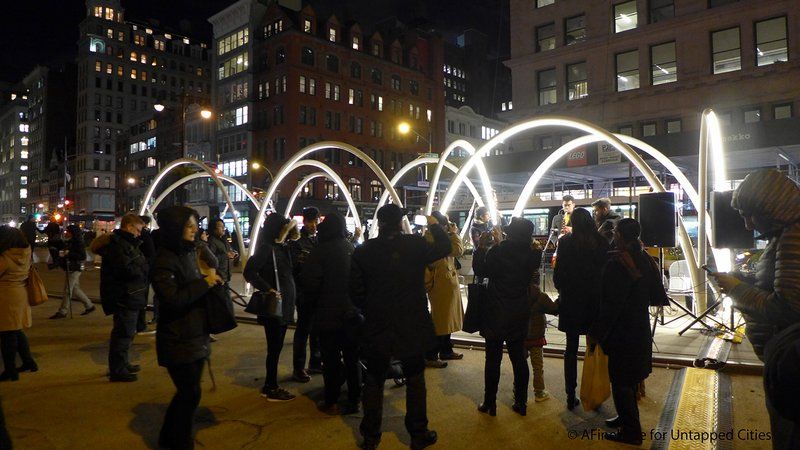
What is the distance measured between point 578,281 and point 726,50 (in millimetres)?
28278

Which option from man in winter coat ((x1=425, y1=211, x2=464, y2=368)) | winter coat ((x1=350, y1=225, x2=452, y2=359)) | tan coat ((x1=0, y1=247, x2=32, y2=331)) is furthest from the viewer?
man in winter coat ((x1=425, y1=211, x2=464, y2=368))

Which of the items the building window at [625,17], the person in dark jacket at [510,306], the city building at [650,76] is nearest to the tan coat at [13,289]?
the person in dark jacket at [510,306]

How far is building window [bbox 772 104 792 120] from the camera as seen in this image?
81.3 feet

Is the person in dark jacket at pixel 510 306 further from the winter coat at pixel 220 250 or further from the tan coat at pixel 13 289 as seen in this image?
the tan coat at pixel 13 289

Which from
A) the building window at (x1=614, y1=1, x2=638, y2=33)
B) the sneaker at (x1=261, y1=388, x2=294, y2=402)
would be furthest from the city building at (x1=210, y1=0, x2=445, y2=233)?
the sneaker at (x1=261, y1=388, x2=294, y2=402)

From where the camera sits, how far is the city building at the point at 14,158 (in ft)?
396

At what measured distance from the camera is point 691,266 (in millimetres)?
9461

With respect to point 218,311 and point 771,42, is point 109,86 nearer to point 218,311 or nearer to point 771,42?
point 771,42

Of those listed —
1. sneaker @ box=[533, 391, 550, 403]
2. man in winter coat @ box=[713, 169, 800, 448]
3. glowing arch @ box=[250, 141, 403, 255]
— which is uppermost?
glowing arch @ box=[250, 141, 403, 255]

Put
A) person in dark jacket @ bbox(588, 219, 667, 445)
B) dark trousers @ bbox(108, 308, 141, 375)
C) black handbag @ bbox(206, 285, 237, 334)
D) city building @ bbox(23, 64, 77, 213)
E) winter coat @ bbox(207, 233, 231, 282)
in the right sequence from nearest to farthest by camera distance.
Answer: black handbag @ bbox(206, 285, 237, 334), person in dark jacket @ bbox(588, 219, 667, 445), dark trousers @ bbox(108, 308, 141, 375), winter coat @ bbox(207, 233, 231, 282), city building @ bbox(23, 64, 77, 213)

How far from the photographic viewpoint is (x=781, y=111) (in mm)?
25000

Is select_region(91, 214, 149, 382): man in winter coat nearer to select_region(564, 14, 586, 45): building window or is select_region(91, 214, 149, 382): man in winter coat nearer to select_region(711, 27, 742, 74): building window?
select_region(711, 27, 742, 74): building window

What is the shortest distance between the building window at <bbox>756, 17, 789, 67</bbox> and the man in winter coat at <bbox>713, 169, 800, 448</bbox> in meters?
28.8

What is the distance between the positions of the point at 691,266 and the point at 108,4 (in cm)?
11314
